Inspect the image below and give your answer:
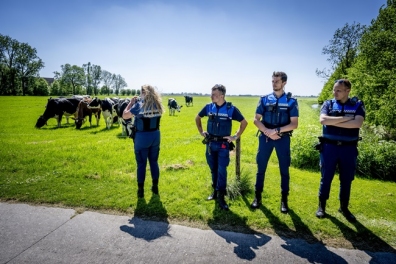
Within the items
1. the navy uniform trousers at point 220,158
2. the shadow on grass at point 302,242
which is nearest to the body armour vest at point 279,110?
the navy uniform trousers at point 220,158

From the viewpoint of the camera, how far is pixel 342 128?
4199 millimetres

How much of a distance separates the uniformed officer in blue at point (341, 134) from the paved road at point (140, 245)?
1317mm

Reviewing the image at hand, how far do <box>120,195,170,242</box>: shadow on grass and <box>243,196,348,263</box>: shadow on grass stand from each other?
6.59 feet

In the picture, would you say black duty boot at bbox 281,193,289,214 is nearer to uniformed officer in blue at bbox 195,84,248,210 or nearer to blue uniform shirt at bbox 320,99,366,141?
uniformed officer in blue at bbox 195,84,248,210

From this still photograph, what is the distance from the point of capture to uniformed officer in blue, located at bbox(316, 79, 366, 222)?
412 cm

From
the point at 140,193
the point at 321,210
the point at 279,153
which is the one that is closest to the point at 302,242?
the point at 321,210

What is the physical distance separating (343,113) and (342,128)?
287 mm

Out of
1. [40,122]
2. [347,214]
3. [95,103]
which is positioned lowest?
[347,214]

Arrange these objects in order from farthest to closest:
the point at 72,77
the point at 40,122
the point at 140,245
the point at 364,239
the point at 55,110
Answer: the point at 72,77 < the point at 55,110 < the point at 40,122 < the point at 364,239 < the point at 140,245

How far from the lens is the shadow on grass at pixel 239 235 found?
136 inches

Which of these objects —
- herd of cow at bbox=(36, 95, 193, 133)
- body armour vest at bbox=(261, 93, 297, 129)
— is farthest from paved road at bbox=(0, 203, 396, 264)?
herd of cow at bbox=(36, 95, 193, 133)

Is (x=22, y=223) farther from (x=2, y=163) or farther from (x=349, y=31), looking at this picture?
(x=349, y=31)

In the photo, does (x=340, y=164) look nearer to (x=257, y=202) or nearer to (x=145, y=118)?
(x=257, y=202)

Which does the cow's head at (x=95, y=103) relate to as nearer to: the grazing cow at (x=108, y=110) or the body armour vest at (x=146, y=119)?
the grazing cow at (x=108, y=110)
